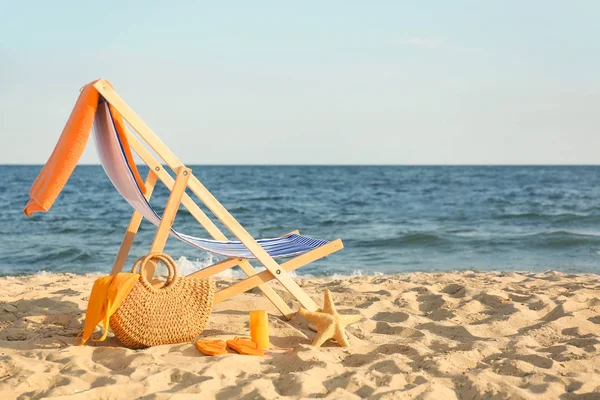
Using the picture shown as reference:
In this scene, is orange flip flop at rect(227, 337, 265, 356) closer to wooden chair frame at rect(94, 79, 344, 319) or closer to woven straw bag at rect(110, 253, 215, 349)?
woven straw bag at rect(110, 253, 215, 349)

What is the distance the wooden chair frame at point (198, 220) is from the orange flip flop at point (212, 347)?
1.06 ft

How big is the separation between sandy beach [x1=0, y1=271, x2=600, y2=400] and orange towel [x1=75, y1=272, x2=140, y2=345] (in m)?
0.16

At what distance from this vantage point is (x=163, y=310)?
345cm

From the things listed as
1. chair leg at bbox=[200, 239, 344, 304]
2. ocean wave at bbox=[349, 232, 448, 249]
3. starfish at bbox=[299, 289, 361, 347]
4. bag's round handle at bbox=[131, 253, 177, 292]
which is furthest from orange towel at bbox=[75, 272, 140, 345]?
ocean wave at bbox=[349, 232, 448, 249]

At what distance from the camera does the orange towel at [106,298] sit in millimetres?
3297

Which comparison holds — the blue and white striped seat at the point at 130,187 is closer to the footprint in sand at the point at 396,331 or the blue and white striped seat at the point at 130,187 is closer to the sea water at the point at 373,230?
the footprint in sand at the point at 396,331

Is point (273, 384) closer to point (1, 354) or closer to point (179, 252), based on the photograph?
point (1, 354)

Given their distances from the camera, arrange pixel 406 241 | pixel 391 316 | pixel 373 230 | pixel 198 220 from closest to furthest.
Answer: pixel 198 220, pixel 391 316, pixel 406 241, pixel 373 230

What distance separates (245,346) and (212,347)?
0.19 meters

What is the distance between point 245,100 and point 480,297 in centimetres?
2451

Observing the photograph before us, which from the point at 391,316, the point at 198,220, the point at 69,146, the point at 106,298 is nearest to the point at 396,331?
the point at 391,316

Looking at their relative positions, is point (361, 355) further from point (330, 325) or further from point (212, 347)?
point (212, 347)

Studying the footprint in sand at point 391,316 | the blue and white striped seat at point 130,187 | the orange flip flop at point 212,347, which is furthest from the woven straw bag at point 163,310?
the footprint in sand at point 391,316

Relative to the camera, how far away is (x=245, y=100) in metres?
28.4
